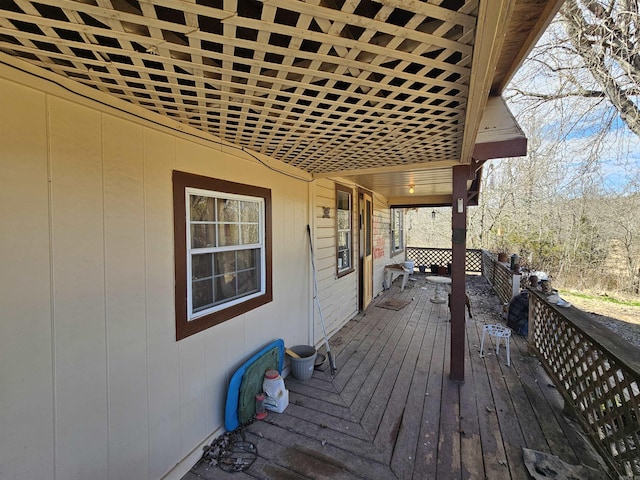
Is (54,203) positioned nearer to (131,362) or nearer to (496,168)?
(131,362)

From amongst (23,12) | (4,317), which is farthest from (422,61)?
(4,317)

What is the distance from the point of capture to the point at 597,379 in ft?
7.45

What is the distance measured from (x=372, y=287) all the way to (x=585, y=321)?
13.9ft

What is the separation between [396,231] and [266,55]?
928 centimetres

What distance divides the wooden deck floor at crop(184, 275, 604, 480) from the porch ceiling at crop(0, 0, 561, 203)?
7.99 ft

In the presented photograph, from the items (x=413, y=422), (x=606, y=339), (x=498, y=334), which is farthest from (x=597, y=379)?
(x=413, y=422)

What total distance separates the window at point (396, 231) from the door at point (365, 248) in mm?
2885

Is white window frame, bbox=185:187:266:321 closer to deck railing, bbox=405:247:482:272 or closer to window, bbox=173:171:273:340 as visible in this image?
window, bbox=173:171:273:340

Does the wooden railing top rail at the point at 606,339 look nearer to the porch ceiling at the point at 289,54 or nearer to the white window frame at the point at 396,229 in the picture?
the porch ceiling at the point at 289,54

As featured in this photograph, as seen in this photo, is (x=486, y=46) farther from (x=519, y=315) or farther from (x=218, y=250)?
(x=519, y=315)

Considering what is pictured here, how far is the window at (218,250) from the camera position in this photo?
1.98m

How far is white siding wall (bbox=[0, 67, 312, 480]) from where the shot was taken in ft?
4.02

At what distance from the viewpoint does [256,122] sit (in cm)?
186

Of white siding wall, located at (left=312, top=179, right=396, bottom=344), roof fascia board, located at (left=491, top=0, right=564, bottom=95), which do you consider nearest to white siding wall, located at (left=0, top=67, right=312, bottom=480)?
white siding wall, located at (left=312, top=179, right=396, bottom=344)
